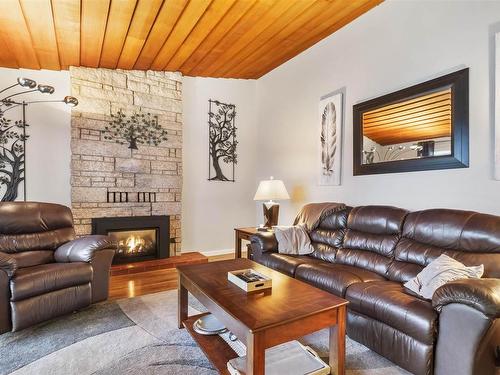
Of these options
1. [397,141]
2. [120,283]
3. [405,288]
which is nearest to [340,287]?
[405,288]

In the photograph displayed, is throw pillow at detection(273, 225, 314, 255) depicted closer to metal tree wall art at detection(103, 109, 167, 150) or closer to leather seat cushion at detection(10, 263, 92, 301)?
leather seat cushion at detection(10, 263, 92, 301)

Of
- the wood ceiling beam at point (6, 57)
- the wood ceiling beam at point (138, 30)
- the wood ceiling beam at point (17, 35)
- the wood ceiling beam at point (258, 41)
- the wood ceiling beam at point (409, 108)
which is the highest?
the wood ceiling beam at point (258, 41)

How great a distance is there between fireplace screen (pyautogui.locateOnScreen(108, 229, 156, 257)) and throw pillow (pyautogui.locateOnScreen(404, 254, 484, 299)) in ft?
11.3

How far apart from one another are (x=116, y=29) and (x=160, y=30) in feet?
1.44

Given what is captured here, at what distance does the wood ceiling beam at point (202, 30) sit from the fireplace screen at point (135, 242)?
2.48m

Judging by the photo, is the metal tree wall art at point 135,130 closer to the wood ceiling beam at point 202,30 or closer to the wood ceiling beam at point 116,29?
the wood ceiling beam at point 116,29

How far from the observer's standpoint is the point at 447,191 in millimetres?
2467

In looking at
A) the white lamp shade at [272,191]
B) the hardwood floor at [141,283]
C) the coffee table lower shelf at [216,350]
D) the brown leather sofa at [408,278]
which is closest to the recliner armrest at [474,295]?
the brown leather sofa at [408,278]

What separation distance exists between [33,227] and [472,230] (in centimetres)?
379

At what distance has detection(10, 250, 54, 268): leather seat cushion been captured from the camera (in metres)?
2.61

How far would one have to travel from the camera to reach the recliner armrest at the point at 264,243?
10.4 feet

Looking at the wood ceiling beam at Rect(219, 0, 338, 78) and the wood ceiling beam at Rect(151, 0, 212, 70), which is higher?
the wood ceiling beam at Rect(219, 0, 338, 78)

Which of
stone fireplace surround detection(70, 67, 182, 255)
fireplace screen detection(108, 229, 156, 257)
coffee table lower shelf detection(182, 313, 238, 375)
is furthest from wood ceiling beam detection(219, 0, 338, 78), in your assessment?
coffee table lower shelf detection(182, 313, 238, 375)

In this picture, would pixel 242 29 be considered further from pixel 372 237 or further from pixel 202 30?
pixel 372 237
